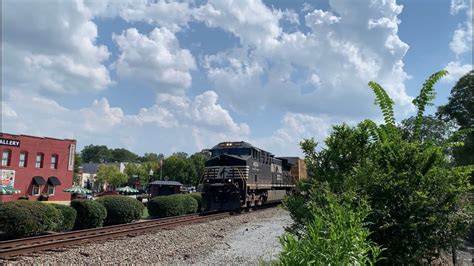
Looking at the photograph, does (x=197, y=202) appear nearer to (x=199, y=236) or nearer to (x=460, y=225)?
(x=199, y=236)

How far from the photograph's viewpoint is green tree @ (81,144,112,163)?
577 feet

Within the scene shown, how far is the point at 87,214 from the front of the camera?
16578 mm

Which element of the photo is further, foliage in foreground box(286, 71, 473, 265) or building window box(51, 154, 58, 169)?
building window box(51, 154, 58, 169)

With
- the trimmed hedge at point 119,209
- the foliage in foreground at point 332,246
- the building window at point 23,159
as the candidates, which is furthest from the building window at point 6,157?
the foliage in foreground at point 332,246

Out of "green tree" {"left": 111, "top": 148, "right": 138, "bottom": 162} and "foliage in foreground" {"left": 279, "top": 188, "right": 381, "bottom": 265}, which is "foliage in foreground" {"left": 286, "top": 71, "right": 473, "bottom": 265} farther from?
"green tree" {"left": 111, "top": 148, "right": 138, "bottom": 162}

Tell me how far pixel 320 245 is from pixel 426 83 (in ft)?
13.7

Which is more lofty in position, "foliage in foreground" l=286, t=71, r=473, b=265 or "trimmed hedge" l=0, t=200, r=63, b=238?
"foliage in foreground" l=286, t=71, r=473, b=265

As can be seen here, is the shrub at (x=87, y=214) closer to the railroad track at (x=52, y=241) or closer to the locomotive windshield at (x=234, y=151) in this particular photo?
the railroad track at (x=52, y=241)

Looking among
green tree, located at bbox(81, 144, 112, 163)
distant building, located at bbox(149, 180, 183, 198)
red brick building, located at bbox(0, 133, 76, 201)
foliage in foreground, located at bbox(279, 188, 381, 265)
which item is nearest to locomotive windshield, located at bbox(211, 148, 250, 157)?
distant building, located at bbox(149, 180, 183, 198)

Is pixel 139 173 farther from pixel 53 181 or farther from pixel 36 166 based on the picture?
pixel 36 166

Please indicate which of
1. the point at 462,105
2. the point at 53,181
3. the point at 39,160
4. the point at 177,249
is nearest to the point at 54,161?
the point at 39,160

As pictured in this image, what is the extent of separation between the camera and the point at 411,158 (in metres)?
5.57

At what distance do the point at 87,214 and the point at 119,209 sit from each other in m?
2.35

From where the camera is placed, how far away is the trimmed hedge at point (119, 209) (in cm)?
1872
